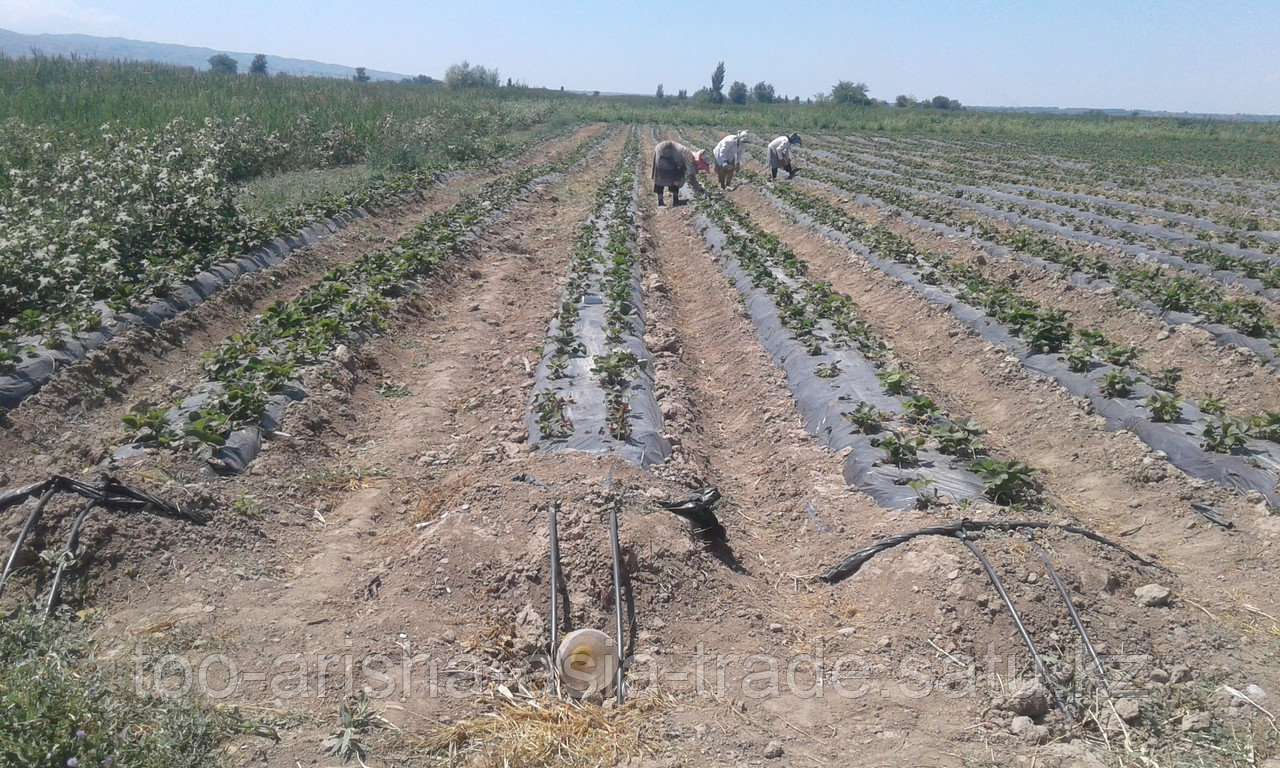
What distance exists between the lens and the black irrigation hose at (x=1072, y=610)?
3.82 metres

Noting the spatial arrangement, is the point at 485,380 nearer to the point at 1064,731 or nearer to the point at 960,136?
the point at 1064,731

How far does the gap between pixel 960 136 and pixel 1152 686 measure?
164 feet

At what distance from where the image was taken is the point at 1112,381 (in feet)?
21.9

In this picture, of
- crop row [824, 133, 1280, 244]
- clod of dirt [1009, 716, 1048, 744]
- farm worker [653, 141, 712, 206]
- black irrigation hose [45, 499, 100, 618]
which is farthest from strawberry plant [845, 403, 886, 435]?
farm worker [653, 141, 712, 206]

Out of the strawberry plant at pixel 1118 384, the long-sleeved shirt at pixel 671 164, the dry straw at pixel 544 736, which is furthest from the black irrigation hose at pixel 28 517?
the long-sleeved shirt at pixel 671 164

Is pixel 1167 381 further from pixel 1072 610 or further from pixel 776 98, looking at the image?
pixel 776 98

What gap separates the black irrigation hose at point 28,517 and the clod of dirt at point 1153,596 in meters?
6.02

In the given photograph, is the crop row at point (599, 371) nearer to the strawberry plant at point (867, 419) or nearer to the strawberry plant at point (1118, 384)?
the strawberry plant at point (867, 419)

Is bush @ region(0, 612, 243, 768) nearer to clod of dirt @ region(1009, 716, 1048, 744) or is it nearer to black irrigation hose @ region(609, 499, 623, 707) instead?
black irrigation hose @ region(609, 499, 623, 707)

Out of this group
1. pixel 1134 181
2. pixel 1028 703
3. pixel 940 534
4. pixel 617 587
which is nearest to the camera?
pixel 1028 703

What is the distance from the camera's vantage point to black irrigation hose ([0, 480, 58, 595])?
3896mm

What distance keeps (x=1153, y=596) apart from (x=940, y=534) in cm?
115

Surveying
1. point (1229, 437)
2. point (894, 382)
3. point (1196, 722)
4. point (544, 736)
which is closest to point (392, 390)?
point (894, 382)

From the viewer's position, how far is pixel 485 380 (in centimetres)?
792
